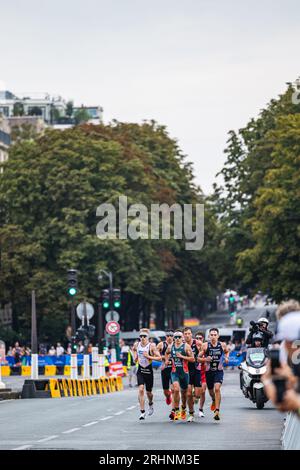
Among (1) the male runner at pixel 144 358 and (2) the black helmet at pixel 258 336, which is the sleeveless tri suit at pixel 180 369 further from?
(2) the black helmet at pixel 258 336

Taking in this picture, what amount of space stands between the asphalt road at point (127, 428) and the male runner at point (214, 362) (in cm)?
45

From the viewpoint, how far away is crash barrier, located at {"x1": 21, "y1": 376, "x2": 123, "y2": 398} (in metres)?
46.3

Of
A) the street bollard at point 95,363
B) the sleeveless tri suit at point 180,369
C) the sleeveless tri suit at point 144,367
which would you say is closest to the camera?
the sleeveless tri suit at point 180,369

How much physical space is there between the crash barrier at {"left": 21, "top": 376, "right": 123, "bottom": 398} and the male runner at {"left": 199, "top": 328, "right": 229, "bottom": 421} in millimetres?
17044

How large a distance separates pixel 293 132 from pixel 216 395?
4939 cm

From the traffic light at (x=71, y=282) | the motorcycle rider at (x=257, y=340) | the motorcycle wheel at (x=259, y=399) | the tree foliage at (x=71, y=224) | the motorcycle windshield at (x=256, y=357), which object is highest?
the tree foliage at (x=71, y=224)

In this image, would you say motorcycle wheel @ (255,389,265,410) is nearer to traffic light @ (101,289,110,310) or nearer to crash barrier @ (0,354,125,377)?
traffic light @ (101,289,110,310)

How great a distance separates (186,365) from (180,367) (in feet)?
0.39

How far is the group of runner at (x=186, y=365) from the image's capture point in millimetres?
29312

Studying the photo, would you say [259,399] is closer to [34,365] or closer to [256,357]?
[256,357]

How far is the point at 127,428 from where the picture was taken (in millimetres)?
26828

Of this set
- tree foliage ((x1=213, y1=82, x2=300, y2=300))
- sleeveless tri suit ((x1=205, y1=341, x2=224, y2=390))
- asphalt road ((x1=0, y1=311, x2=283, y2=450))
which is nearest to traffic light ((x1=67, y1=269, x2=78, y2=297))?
asphalt road ((x1=0, y1=311, x2=283, y2=450))

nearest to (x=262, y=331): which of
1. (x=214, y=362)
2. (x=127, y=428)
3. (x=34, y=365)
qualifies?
(x=214, y=362)

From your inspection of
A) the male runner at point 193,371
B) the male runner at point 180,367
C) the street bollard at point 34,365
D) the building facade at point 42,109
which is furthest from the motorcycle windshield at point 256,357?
the building facade at point 42,109
